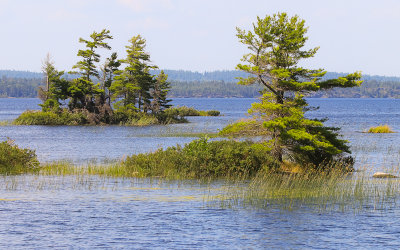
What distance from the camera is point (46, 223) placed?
771 inches

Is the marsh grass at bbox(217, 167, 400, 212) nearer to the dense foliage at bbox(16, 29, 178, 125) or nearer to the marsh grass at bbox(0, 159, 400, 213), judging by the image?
the marsh grass at bbox(0, 159, 400, 213)

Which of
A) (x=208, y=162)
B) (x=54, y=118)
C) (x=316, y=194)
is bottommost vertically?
(x=316, y=194)

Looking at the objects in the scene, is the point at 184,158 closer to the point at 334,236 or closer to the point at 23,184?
the point at 23,184

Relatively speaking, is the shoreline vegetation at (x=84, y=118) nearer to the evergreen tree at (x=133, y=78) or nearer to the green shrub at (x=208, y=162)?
the evergreen tree at (x=133, y=78)

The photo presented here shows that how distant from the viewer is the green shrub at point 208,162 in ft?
98.4

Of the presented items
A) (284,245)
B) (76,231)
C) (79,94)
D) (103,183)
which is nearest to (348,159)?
(103,183)

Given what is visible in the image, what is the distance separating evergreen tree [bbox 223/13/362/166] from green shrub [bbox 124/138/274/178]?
1364 millimetres

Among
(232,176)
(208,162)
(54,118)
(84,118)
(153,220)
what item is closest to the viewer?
(153,220)

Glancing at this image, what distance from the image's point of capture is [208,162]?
30234mm

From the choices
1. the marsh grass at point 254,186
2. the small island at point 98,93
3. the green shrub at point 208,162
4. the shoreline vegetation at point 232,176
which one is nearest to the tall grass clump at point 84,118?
the small island at point 98,93

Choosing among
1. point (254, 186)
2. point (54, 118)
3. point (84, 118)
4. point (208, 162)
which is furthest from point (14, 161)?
point (84, 118)

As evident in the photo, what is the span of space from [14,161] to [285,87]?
53.3 feet

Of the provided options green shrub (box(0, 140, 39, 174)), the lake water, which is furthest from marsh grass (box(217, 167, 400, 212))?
green shrub (box(0, 140, 39, 174))

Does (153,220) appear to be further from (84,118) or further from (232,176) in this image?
(84,118)
